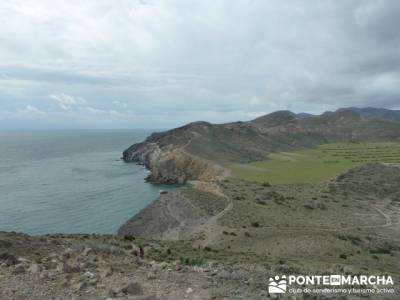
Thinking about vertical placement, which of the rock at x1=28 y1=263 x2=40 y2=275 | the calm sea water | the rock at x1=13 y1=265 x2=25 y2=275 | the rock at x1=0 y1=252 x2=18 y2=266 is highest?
the rock at x1=28 y1=263 x2=40 y2=275

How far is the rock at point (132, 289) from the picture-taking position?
11.8 metres

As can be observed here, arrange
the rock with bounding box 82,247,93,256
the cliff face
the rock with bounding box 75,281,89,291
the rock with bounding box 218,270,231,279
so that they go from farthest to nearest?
the cliff face < the rock with bounding box 82,247,93,256 < the rock with bounding box 218,270,231,279 < the rock with bounding box 75,281,89,291

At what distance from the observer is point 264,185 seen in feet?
214

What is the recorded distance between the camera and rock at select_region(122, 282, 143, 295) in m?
11.8

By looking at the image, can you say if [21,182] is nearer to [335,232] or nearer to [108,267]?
[335,232]

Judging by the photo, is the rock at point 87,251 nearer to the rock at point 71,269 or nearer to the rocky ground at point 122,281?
the rocky ground at point 122,281

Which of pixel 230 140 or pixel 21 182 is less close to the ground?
pixel 230 140

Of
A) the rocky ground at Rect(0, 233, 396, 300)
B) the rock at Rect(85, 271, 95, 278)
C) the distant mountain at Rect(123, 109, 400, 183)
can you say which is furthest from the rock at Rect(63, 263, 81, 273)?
the distant mountain at Rect(123, 109, 400, 183)

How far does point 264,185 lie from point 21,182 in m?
52.0

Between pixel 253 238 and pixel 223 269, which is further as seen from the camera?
pixel 253 238

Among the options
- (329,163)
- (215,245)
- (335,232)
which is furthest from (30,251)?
(329,163)

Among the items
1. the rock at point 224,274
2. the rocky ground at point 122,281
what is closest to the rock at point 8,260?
Result: the rocky ground at point 122,281

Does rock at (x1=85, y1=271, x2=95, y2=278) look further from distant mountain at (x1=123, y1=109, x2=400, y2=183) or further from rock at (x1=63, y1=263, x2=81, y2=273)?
distant mountain at (x1=123, y1=109, x2=400, y2=183)

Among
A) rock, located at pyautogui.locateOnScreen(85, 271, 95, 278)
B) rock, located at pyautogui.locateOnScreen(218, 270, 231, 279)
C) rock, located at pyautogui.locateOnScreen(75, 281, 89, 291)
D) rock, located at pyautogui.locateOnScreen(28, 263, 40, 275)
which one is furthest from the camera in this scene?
rock, located at pyautogui.locateOnScreen(28, 263, 40, 275)
